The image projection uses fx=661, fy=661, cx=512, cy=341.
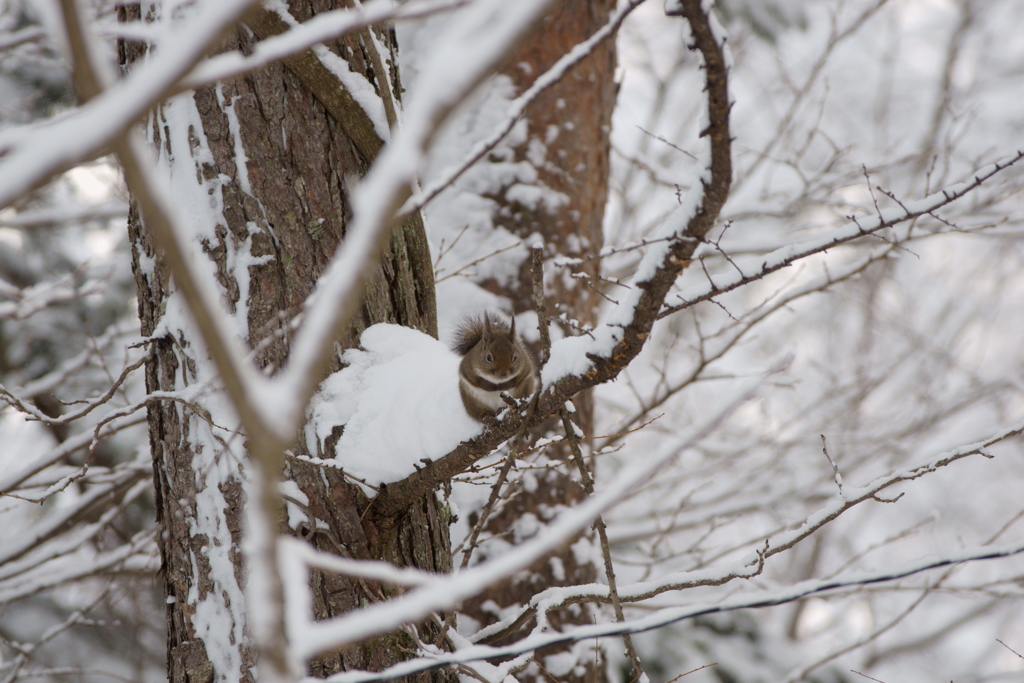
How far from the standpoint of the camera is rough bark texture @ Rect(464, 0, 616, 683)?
97.8 inches

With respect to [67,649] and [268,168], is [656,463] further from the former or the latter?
[67,649]

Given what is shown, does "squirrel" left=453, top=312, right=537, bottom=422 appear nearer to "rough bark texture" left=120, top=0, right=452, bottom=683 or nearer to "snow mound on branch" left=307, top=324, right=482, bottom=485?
"snow mound on branch" left=307, top=324, right=482, bottom=485

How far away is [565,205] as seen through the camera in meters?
2.72

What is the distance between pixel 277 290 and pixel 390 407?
375 mm

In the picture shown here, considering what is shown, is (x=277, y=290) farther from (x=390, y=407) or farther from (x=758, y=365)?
(x=758, y=365)

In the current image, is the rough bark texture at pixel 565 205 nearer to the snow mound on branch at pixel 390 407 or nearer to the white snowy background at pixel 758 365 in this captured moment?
the white snowy background at pixel 758 365

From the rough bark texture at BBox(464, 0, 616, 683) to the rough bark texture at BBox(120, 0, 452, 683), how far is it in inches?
35.9

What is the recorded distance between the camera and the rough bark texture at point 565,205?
2.48 metres

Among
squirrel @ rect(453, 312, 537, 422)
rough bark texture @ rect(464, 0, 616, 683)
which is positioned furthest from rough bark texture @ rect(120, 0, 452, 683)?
rough bark texture @ rect(464, 0, 616, 683)

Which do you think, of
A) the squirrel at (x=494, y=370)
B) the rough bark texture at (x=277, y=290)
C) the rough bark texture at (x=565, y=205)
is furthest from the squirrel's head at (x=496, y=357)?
the rough bark texture at (x=565, y=205)

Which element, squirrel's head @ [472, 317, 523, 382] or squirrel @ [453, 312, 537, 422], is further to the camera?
squirrel's head @ [472, 317, 523, 382]

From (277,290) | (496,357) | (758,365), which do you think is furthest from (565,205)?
(758,365)

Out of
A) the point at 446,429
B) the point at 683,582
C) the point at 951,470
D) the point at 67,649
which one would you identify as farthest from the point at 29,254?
the point at 951,470

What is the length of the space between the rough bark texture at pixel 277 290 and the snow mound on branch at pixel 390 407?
0.06 meters
